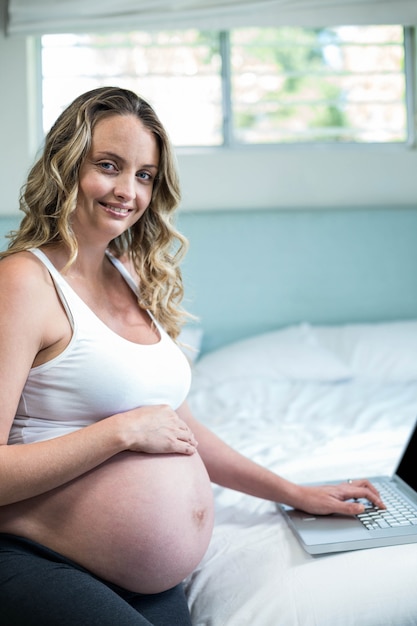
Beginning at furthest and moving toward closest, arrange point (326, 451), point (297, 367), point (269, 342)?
1. point (269, 342)
2. point (297, 367)
3. point (326, 451)

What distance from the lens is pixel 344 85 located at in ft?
11.4

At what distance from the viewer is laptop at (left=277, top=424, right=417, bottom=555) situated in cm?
109

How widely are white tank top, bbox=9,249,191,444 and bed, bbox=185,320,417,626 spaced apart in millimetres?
350

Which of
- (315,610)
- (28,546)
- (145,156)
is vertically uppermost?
(145,156)

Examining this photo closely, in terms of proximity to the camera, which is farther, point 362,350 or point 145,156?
point 362,350

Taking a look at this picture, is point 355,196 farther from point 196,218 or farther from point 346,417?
point 346,417

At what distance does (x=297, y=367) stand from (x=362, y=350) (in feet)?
1.05

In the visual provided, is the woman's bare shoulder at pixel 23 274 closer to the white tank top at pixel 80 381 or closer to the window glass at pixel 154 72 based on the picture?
the white tank top at pixel 80 381

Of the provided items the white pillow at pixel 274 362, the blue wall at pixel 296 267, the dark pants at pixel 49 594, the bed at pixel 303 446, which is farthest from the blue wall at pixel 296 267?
the dark pants at pixel 49 594

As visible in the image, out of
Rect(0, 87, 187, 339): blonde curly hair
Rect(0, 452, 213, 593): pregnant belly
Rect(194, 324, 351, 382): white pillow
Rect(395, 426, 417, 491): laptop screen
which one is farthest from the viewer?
Rect(194, 324, 351, 382): white pillow

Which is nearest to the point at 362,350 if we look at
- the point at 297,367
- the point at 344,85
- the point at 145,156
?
the point at 297,367

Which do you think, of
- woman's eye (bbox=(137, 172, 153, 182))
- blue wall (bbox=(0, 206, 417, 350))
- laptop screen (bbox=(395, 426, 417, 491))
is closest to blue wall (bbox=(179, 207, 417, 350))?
blue wall (bbox=(0, 206, 417, 350))

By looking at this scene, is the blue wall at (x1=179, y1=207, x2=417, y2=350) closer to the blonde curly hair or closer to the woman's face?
the blonde curly hair

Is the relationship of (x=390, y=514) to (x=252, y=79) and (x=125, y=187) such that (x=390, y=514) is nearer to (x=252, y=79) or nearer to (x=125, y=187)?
(x=125, y=187)
